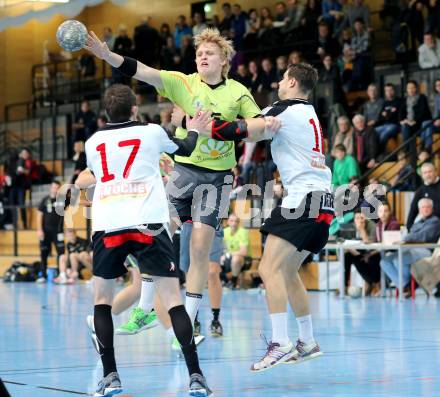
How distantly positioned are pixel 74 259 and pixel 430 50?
25.5 ft

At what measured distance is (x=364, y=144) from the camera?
59.0 feet

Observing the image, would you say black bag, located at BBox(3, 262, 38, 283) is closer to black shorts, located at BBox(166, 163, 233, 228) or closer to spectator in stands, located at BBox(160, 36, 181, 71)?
spectator in stands, located at BBox(160, 36, 181, 71)

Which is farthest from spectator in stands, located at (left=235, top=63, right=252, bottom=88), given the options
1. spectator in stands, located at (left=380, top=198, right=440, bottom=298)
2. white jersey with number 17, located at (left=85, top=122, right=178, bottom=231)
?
white jersey with number 17, located at (left=85, top=122, right=178, bottom=231)

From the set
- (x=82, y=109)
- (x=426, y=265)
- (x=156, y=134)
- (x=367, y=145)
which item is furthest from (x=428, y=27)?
(x=156, y=134)

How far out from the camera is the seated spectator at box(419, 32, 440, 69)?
18.8 metres

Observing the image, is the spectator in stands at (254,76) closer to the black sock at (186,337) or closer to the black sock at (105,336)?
the black sock at (105,336)

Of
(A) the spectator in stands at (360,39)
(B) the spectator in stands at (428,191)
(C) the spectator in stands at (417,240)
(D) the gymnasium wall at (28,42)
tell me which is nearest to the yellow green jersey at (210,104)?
(C) the spectator in stands at (417,240)

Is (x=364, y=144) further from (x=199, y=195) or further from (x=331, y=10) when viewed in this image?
(x=199, y=195)

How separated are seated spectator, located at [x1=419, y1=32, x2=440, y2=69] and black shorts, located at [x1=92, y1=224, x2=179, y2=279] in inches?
532

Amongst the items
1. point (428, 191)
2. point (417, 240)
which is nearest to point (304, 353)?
point (417, 240)

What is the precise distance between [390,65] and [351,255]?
6.70 metres

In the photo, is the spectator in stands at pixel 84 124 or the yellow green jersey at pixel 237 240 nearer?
the yellow green jersey at pixel 237 240

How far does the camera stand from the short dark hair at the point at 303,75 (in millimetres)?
7152

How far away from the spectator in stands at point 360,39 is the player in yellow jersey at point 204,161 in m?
12.5
